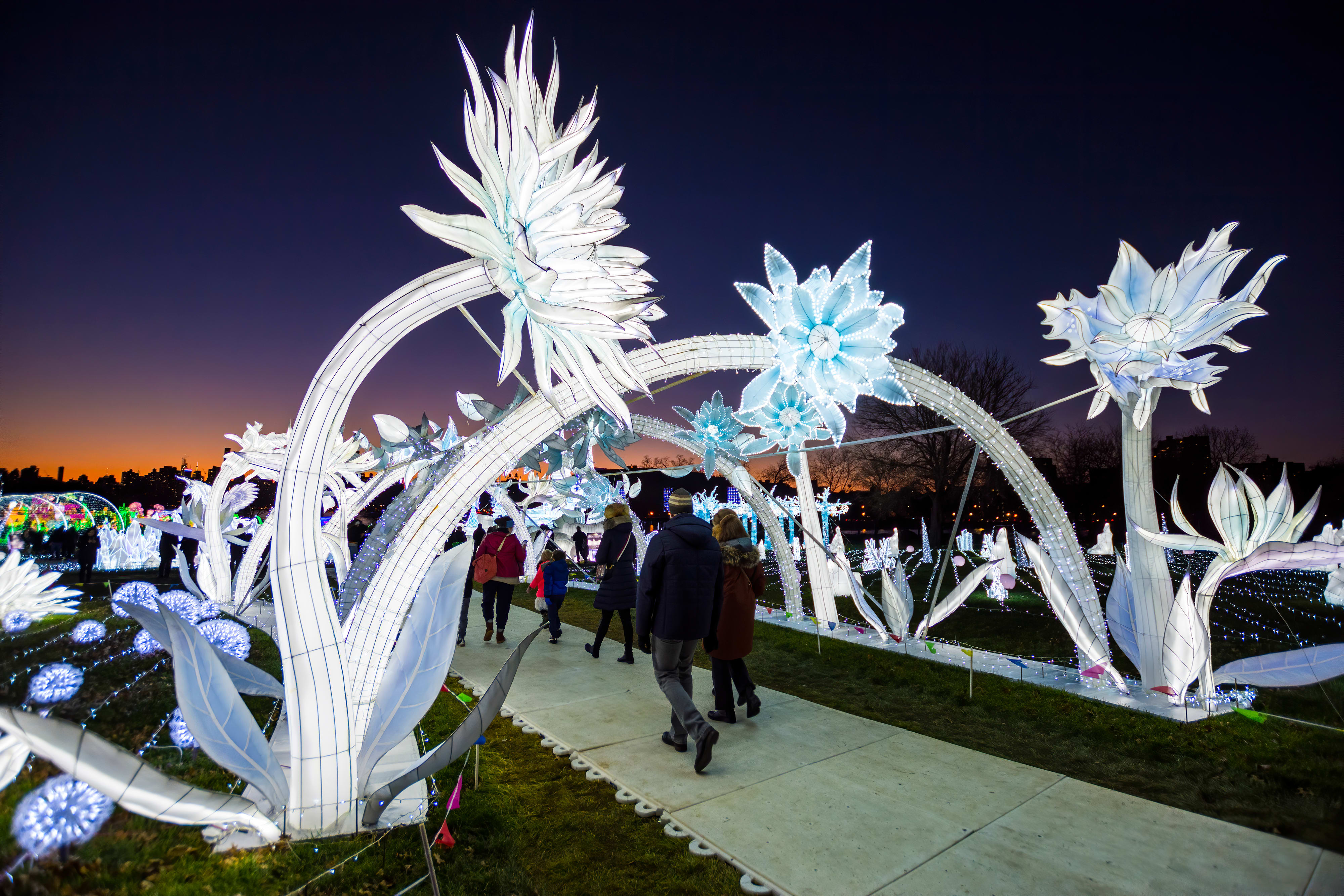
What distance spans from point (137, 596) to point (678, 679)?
4.44 m

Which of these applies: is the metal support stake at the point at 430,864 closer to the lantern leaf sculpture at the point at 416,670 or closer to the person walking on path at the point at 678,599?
the lantern leaf sculpture at the point at 416,670

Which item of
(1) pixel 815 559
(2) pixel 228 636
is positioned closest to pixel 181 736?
(2) pixel 228 636

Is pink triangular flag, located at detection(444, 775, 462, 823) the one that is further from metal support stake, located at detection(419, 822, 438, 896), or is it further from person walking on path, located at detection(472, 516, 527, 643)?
person walking on path, located at detection(472, 516, 527, 643)

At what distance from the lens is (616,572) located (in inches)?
252

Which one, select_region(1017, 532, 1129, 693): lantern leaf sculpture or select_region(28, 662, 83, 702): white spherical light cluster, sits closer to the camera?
select_region(28, 662, 83, 702): white spherical light cluster

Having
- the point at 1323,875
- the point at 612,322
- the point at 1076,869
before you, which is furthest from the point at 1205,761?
the point at 612,322

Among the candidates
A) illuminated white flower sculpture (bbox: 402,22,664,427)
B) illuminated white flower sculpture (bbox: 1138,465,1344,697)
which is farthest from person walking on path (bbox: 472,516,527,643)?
illuminated white flower sculpture (bbox: 1138,465,1344,697)

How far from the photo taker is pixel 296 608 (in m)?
2.53

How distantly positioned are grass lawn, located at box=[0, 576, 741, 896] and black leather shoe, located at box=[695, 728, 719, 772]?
1.70 ft

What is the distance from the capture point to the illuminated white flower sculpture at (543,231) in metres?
2.00

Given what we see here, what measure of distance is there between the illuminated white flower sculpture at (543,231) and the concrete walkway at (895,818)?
2.15m

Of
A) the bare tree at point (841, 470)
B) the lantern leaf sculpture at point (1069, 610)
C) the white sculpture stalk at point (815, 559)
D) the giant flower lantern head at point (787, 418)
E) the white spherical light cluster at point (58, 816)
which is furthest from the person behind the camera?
the bare tree at point (841, 470)

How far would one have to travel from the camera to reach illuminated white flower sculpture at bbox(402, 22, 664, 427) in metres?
2.00

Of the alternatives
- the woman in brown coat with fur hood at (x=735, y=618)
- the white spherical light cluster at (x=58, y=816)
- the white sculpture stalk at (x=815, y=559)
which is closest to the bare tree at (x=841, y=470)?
the white sculpture stalk at (x=815, y=559)
